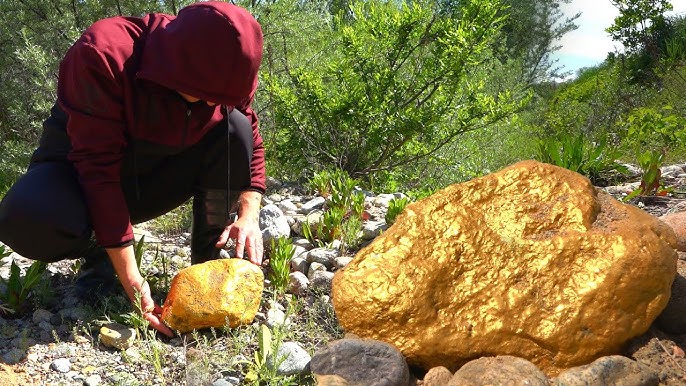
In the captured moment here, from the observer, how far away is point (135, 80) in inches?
99.3

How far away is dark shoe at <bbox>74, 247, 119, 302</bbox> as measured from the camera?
299cm

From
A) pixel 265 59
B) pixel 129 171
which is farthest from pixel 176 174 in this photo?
pixel 265 59

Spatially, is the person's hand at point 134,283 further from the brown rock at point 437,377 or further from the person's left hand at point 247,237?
the brown rock at point 437,377

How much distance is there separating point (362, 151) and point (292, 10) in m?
1.79

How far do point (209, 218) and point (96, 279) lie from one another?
0.60 m

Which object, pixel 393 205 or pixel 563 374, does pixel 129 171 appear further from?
pixel 563 374

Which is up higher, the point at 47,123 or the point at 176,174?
the point at 47,123

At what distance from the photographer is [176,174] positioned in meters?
3.05

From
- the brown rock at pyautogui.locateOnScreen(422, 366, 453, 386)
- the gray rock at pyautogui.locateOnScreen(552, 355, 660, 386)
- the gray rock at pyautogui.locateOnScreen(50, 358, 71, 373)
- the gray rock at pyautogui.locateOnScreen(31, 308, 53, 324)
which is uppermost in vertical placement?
the gray rock at pyautogui.locateOnScreen(552, 355, 660, 386)

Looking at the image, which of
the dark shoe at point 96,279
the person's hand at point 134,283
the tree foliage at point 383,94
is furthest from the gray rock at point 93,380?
the tree foliage at point 383,94

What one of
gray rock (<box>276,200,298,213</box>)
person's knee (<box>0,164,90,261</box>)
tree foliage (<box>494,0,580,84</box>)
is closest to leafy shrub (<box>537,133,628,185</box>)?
gray rock (<box>276,200,298,213</box>)

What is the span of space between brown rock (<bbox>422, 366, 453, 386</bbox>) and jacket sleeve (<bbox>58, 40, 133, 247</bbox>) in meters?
1.28

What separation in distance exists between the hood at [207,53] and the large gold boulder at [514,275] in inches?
35.2

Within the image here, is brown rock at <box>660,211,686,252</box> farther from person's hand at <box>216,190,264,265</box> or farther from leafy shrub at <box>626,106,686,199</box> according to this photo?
person's hand at <box>216,190,264,265</box>
